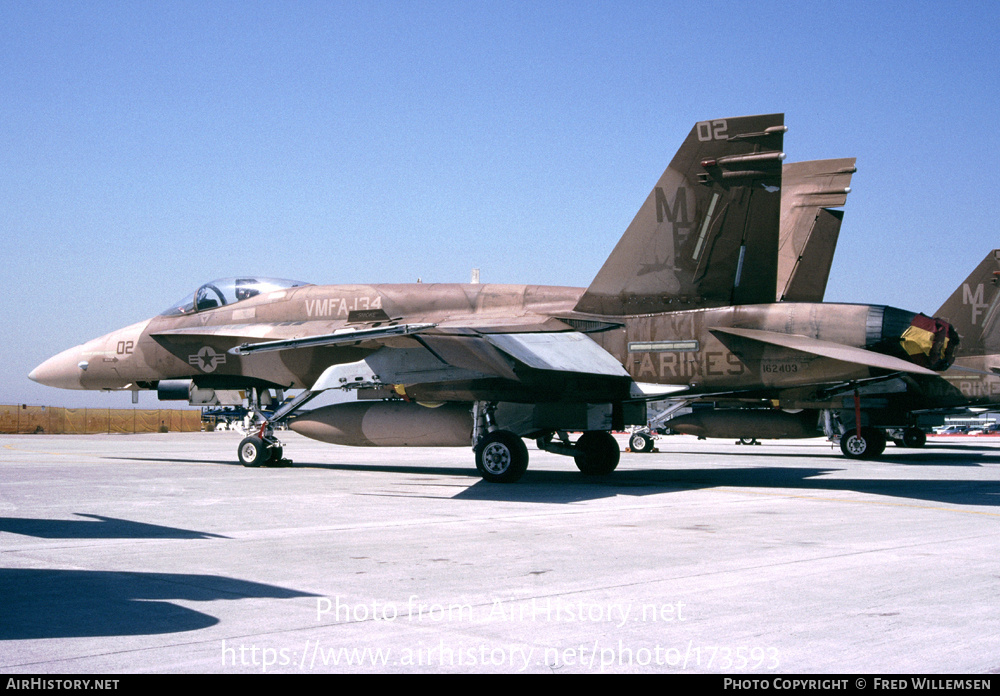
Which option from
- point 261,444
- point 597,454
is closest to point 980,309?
point 597,454

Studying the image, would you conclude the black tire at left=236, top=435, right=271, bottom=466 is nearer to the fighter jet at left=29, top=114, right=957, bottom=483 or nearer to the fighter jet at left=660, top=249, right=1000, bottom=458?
the fighter jet at left=29, top=114, right=957, bottom=483

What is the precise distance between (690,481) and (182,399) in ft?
36.2

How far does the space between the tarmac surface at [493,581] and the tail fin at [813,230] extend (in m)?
6.21

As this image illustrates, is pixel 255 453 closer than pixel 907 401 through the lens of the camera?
Yes

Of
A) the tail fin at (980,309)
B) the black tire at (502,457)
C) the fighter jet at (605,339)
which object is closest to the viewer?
the fighter jet at (605,339)

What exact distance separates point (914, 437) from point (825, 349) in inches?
867

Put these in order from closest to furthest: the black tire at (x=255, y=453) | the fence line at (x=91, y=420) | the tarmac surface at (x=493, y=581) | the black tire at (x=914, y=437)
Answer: the tarmac surface at (x=493, y=581) → the black tire at (x=255, y=453) → the black tire at (x=914, y=437) → the fence line at (x=91, y=420)

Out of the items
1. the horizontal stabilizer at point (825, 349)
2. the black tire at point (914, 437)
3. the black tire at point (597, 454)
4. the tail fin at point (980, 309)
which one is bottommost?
the black tire at point (914, 437)

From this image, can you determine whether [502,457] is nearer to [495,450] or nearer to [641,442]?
[495,450]

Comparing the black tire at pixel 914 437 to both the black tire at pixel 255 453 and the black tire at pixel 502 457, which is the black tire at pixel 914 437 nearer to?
the black tire at pixel 502 457


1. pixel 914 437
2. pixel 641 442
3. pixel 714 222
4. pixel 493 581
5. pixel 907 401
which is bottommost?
pixel 914 437

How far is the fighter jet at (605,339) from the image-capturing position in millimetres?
12734

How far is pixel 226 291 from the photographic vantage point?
1864cm

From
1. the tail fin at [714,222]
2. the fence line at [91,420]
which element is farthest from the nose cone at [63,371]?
the fence line at [91,420]
